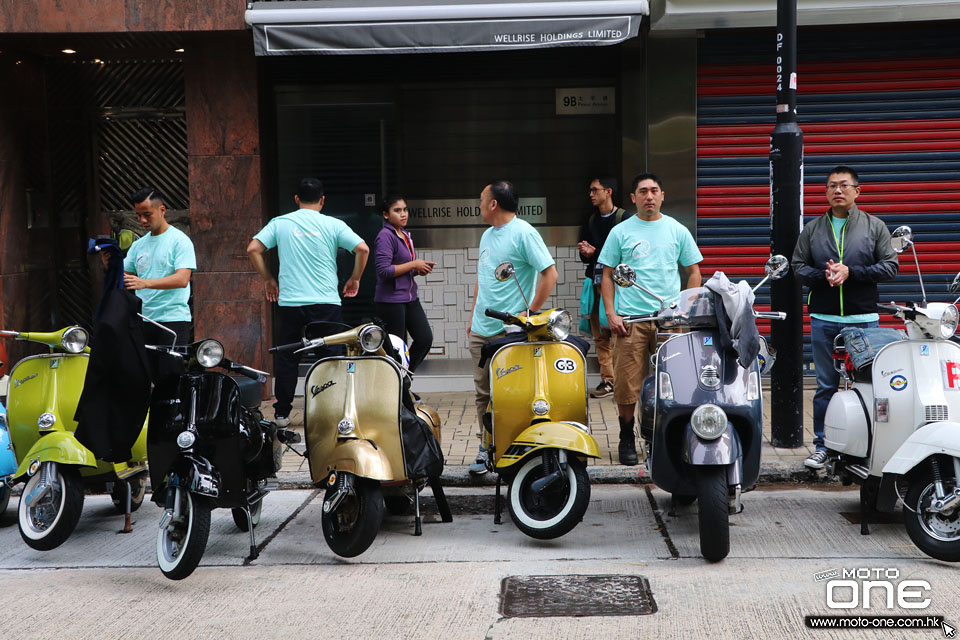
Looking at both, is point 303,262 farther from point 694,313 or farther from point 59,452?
point 694,313

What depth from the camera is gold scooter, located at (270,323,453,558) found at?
5.05 metres

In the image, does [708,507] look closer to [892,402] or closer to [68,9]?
[892,402]

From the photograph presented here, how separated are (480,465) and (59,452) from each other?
2641 mm

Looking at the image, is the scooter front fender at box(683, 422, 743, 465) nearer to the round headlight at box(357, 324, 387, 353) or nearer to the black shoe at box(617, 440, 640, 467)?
the round headlight at box(357, 324, 387, 353)

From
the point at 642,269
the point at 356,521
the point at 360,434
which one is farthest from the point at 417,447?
the point at 642,269

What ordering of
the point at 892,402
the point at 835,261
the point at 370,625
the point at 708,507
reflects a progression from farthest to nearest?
the point at 835,261 < the point at 892,402 < the point at 708,507 < the point at 370,625

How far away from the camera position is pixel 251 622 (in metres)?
4.33

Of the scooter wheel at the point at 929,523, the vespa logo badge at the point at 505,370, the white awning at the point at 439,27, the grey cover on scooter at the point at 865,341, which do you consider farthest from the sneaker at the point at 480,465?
the white awning at the point at 439,27

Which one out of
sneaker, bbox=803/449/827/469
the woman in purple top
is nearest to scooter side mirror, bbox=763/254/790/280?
sneaker, bbox=803/449/827/469

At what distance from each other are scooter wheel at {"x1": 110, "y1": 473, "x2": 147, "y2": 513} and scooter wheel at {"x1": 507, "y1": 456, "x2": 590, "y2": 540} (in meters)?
2.27

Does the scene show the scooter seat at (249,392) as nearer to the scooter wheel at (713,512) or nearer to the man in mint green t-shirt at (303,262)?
the man in mint green t-shirt at (303,262)

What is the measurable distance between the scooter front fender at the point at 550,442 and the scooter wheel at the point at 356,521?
76 centimetres

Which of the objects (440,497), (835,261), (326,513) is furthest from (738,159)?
(326,513)

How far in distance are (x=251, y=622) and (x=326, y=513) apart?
85 centimetres
